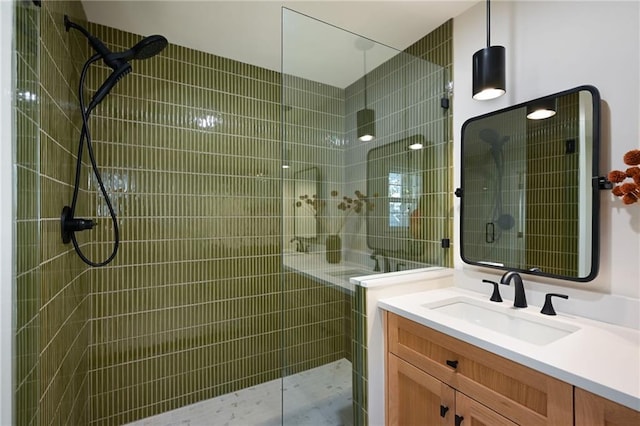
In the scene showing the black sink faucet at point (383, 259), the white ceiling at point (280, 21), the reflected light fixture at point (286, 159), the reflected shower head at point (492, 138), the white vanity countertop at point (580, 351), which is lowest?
the white vanity countertop at point (580, 351)

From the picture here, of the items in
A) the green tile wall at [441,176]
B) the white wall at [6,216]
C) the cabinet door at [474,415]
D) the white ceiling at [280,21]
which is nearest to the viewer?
the white wall at [6,216]

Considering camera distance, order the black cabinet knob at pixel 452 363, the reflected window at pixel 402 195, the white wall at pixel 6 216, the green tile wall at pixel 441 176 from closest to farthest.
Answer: the white wall at pixel 6 216 < the black cabinet knob at pixel 452 363 < the reflected window at pixel 402 195 < the green tile wall at pixel 441 176

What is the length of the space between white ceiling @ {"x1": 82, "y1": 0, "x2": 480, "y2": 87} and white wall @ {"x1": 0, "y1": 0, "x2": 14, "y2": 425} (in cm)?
105

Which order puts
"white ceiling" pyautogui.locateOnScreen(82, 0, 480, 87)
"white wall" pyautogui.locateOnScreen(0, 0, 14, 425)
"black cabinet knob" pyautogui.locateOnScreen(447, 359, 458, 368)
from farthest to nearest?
"white ceiling" pyautogui.locateOnScreen(82, 0, 480, 87), "black cabinet knob" pyautogui.locateOnScreen(447, 359, 458, 368), "white wall" pyautogui.locateOnScreen(0, 0, 14, 425)

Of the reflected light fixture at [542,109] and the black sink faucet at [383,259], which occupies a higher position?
the reflected light fixture at [542,109]

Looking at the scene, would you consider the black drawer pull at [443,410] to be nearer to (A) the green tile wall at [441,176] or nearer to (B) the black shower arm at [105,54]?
(A) the green tile wall at [441,176]

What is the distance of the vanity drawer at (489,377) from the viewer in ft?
2.98

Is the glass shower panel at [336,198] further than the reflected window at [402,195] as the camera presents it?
No

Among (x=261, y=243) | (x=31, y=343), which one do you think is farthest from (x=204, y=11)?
(x=31, y=343)

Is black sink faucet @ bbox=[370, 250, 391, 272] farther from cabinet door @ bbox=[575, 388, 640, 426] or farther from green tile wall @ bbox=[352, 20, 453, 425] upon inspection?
cabinet door @ bbox=[575, 388, 640, 426]

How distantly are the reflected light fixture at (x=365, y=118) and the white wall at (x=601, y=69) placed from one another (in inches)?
26.6

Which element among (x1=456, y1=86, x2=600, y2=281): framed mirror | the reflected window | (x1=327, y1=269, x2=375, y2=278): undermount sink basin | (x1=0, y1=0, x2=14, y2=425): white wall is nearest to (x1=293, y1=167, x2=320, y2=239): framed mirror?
(x1=327, y1=269, x2=375, y2=278): undermount sink basin

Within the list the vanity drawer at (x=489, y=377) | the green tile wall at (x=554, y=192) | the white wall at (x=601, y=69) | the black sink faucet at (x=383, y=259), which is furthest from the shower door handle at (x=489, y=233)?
the vanity drawer at (x=489, y=377)

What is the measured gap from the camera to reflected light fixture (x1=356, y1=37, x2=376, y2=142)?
1649 millimetres
